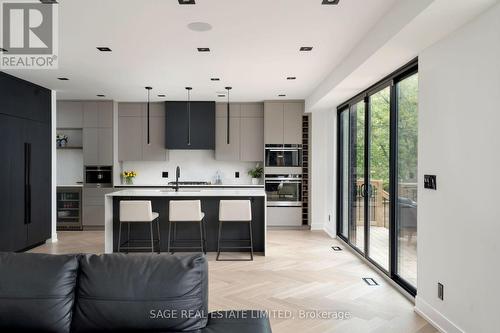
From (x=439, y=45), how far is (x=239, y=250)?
3.99m

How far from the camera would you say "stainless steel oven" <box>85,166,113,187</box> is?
7617mm

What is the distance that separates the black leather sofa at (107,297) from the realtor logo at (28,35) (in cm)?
222

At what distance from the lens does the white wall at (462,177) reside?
7.80 ft

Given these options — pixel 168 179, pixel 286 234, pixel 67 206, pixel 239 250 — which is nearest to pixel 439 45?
pixel 239 250

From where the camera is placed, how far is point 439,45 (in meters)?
3.02

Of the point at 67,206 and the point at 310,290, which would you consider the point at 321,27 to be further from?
the point at 67,206

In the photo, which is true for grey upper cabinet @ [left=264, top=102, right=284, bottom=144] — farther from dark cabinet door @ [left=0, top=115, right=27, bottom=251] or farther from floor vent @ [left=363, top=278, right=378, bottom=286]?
dark cabinet door @ [left=0, top=115, right=27, bottom=251]

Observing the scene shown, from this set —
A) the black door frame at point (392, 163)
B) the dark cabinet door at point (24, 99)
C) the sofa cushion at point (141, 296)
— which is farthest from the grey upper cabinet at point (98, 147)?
the sofa cushion at point (141, 296)

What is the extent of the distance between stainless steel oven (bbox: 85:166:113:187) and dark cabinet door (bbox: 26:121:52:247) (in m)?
1.22

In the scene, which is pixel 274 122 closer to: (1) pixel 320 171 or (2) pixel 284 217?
(1) pixel 320 171

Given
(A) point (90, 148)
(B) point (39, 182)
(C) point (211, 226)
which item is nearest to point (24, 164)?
(B) point (39, 182)

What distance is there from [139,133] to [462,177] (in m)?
6.53

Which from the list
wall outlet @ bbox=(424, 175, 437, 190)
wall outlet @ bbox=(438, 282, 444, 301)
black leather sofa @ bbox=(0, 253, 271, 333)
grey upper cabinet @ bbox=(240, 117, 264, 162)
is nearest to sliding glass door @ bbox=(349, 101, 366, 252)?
wall outlet @ bbox=(424, 175, 437, 190)

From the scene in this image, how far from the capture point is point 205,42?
388 centimetres
